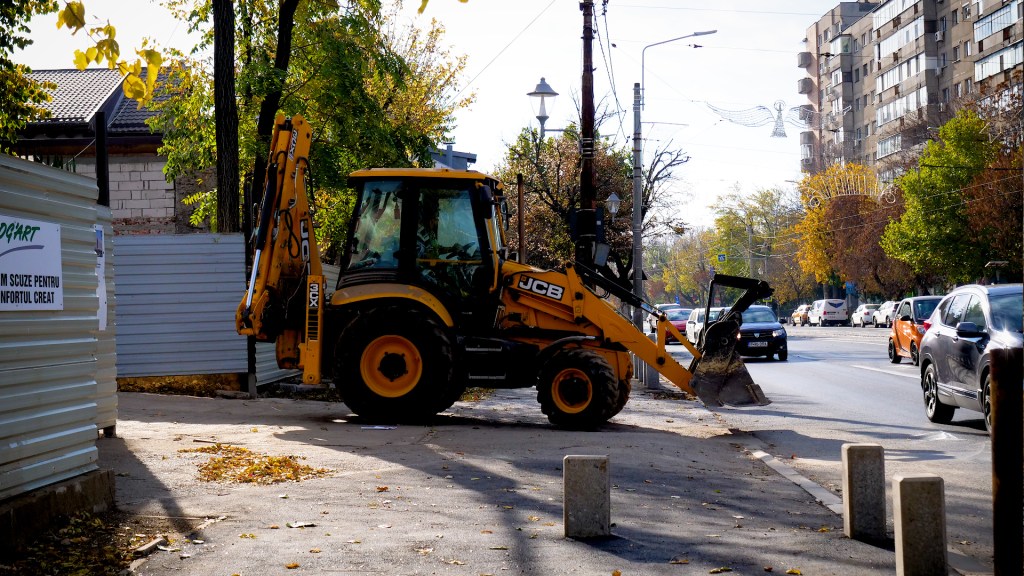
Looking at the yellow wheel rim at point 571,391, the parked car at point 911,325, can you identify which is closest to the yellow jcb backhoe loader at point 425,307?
the yellow wheel rim at point 571,391

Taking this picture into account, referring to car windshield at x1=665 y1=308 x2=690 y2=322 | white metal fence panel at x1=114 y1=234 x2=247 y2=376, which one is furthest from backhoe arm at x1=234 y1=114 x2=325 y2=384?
car windshield at x1=665 y1=308 x2=690 y2=322

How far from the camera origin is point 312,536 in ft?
22.7

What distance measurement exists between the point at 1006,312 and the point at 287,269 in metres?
8.43

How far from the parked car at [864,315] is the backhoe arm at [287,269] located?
58927 mm

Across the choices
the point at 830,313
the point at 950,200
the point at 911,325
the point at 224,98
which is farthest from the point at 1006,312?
the point at 830,313

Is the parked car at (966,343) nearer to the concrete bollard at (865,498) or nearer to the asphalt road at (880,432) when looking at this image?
the asphalt road at (880,432)

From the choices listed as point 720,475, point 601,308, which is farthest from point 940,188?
point 720,475

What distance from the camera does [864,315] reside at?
2741 inches

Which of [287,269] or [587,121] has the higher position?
[587,121]

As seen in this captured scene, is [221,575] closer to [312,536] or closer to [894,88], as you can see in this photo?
[312,536]

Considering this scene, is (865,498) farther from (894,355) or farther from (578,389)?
(894,355)

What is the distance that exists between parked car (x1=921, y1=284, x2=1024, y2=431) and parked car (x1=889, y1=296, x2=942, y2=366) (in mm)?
11331

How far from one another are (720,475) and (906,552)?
4.07 meters

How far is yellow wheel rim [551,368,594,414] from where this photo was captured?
1323cm
